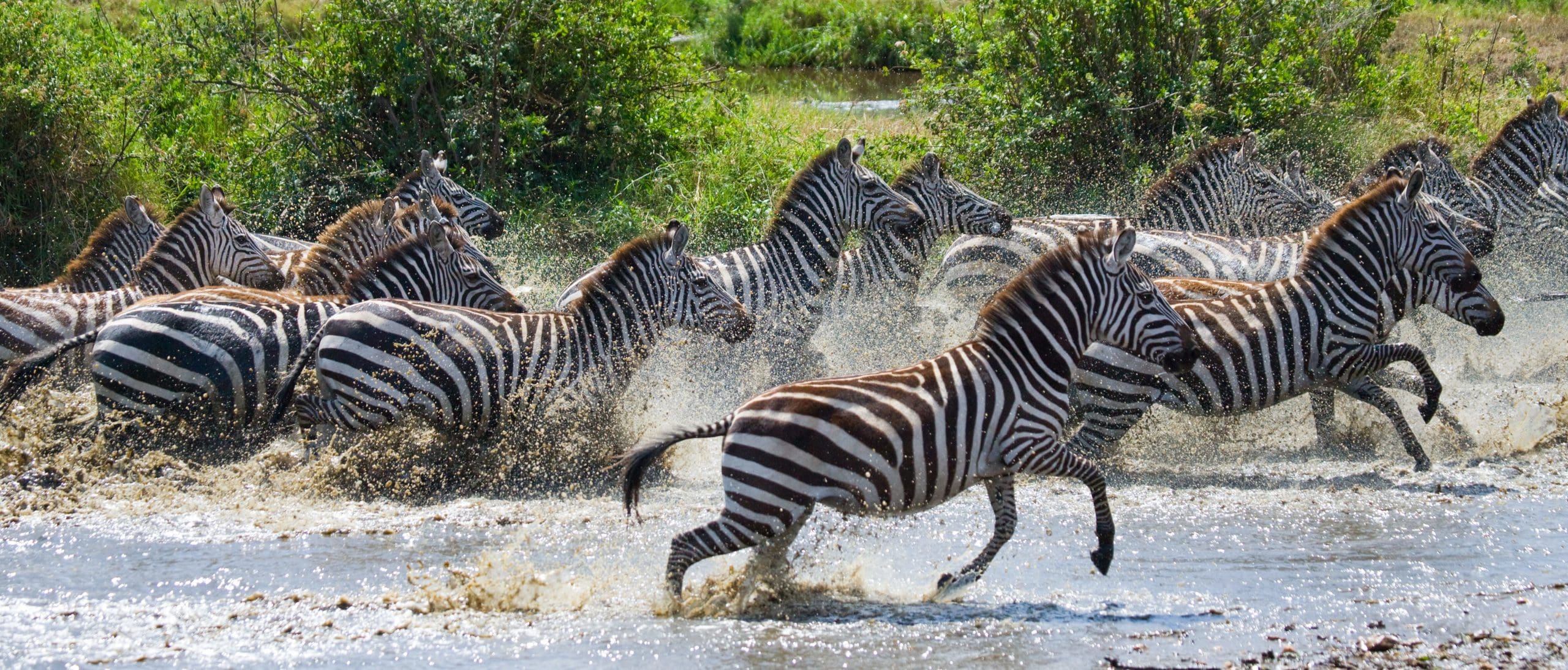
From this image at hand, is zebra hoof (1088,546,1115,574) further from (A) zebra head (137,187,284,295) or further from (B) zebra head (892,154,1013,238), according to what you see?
(A) zebra head (137,187,284,295)

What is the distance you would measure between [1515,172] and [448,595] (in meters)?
11.8

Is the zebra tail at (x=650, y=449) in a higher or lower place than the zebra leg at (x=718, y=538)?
higher

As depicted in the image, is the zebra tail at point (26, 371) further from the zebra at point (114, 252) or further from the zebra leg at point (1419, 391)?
the zebra leg at point (1419, 391)

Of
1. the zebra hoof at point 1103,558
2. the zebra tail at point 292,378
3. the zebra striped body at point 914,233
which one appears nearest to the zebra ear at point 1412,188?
the zebra striped body at point 914,233

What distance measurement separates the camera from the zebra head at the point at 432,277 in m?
9.26

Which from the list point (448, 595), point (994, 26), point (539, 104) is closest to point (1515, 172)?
point (994, 26)

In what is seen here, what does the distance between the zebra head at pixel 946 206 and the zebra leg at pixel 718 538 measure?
18.4 feet

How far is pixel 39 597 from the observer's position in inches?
239

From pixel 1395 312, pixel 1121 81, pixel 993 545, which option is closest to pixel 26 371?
pixel 993 545

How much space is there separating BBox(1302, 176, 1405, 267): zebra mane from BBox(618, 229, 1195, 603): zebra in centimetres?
227

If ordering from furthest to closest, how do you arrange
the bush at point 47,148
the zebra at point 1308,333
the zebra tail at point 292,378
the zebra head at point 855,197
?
1. the bush at point 47,148
2. the zebra head at point 855,197
3. the zebra at point 1308,333
4. the zebra tail at point 292,378

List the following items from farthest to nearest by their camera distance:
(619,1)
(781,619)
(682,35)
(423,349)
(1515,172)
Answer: (682,35), (619,1), (1515,172), (423,349), (781,619)

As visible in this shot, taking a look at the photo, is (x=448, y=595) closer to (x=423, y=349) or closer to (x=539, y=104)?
(x=423, y=349)

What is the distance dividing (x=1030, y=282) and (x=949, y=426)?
0.91 meters
